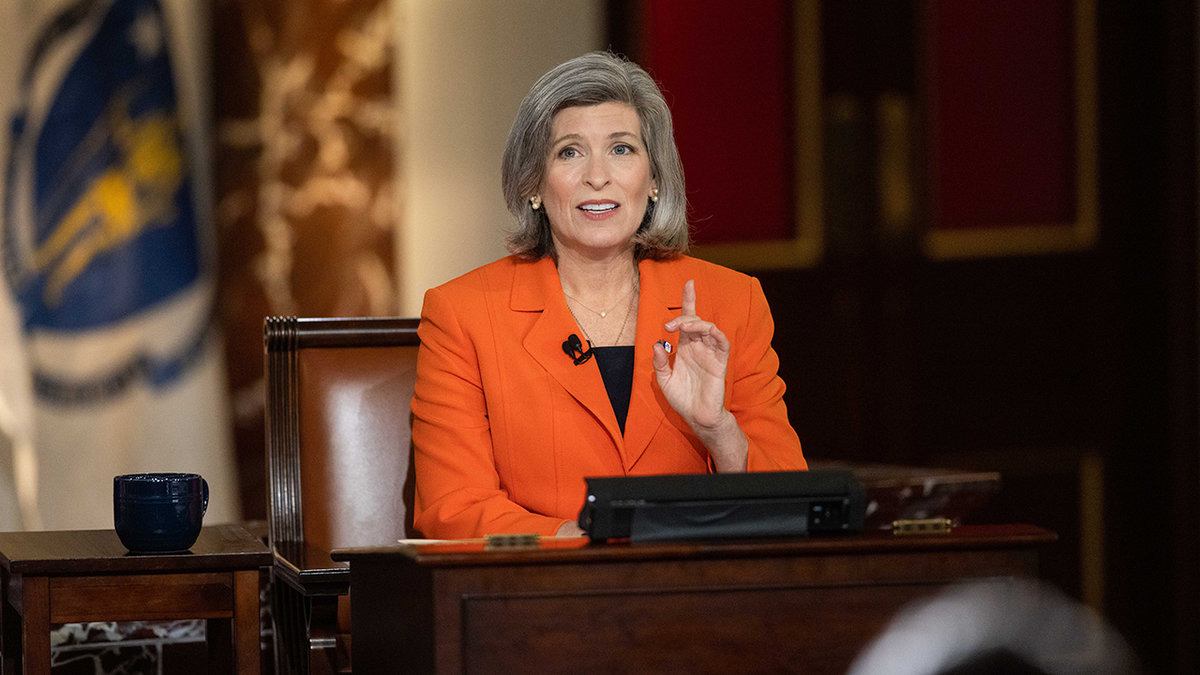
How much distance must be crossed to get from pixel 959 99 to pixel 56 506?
2533 mm

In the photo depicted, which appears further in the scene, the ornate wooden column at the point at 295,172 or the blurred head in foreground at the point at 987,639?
the ornate wooden column at the point at 295,172

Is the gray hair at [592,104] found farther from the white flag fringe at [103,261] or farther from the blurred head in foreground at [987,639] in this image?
the white flag fringe at [103,261]

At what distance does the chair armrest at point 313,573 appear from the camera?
1833 millimetres

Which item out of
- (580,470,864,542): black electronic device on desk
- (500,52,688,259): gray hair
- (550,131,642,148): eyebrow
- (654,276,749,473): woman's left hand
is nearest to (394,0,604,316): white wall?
(500,52,688,259): gray hair

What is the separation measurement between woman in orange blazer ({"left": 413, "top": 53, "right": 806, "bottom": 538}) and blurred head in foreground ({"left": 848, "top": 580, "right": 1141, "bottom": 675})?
0.53 meters

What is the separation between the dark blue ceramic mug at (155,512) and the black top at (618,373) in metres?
0.62

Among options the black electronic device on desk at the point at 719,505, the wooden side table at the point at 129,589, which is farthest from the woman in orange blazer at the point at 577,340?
the black electronic device on desk at the point at 719,505

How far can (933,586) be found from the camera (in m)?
1.24

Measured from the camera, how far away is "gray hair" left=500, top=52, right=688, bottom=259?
6.33ft

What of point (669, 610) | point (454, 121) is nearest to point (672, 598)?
point (669, 610)

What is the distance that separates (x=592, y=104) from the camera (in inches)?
76.2

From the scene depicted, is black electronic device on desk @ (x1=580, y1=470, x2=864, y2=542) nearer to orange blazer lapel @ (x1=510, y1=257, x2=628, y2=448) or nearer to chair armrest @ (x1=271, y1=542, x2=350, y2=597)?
orange blazer lapel @ (x1=510, y1=257, x2=628, y2=448)

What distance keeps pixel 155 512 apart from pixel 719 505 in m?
Answer: 0.94

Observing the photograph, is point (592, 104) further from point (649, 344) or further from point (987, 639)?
point (987, 639)
